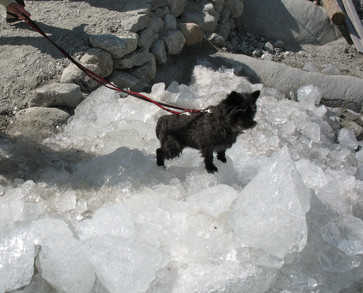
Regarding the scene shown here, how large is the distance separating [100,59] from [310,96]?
4203mm

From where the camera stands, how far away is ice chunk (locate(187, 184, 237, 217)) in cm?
372

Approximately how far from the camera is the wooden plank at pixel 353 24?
847 cm

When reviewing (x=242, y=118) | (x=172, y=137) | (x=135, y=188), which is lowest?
(x=135, y=188)

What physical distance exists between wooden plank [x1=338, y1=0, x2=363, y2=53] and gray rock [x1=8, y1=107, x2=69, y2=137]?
24.9 feet

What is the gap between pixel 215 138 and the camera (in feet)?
12.2

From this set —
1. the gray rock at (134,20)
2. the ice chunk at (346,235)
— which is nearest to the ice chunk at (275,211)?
the ice chunk at (346,235)

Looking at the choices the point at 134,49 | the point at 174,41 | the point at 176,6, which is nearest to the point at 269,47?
the point at 176,6

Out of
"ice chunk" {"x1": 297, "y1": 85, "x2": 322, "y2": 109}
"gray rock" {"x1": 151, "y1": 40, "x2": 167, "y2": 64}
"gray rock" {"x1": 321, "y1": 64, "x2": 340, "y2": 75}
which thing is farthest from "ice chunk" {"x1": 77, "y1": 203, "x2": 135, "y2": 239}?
"gray rock" {"x1": 321, "y1": 64, "x2": 340, "y2": 75}

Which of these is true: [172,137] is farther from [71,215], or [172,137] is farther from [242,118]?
[71,215]

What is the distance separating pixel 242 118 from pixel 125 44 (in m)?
3.38

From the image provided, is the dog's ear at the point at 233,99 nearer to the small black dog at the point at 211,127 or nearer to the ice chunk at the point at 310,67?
the small black dog at the point at 211,127

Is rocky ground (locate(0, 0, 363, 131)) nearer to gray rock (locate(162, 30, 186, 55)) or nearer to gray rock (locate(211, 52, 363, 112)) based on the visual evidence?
gray rock (locate(162, 30, 186, 55))

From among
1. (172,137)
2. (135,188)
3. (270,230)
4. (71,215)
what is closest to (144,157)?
(135,188)

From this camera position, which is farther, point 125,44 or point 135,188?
point 125,44
